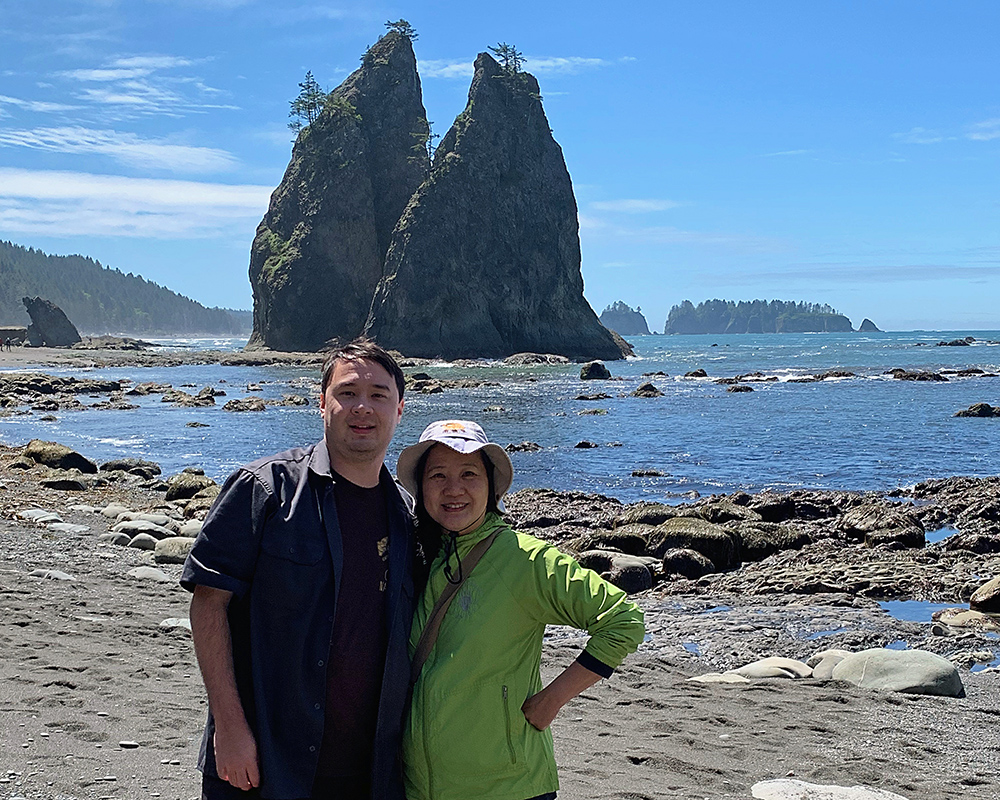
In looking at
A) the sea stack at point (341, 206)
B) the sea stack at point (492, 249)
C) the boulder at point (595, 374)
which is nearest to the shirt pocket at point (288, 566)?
the boulder at point (595, 374)

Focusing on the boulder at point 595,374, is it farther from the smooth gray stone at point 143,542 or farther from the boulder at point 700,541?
the smooth gray stone at point 143,542

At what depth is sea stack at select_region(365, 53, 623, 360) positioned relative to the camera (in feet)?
297

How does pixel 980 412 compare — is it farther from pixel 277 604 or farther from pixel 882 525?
pixel 277 604

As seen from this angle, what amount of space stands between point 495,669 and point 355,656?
429mm

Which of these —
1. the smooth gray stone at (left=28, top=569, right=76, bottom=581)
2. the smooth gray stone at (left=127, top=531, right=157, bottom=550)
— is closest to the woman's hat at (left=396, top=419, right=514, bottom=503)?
the smooth gray stone at (left=28, top=569, right=76, bottom=581)

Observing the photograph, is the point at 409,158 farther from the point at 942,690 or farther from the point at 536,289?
the point at 942,690

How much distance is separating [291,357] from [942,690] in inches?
3322

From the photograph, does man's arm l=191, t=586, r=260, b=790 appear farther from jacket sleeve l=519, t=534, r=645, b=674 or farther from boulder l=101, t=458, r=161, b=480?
boulder l=101, t=458, r=161, b=480

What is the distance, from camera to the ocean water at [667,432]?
71.2 ft

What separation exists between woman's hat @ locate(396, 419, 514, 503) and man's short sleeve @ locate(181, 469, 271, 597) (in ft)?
1.82

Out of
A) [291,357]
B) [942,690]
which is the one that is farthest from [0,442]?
[291,357]

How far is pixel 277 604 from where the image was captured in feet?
9.02

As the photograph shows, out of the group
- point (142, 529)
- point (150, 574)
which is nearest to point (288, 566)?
point (150, 574)

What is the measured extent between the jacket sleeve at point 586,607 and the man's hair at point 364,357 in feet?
2.52
